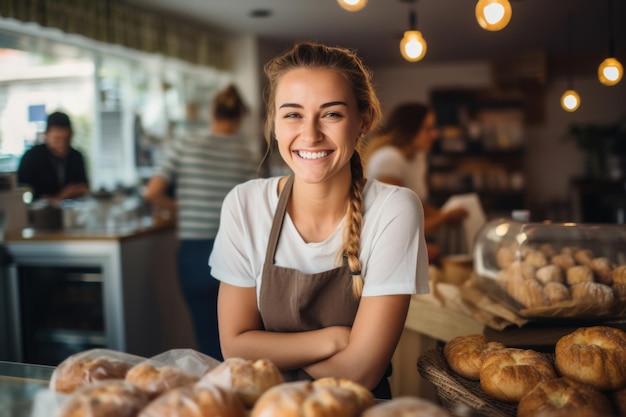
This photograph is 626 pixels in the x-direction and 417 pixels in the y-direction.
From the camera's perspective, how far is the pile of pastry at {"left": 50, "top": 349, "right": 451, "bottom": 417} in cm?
69

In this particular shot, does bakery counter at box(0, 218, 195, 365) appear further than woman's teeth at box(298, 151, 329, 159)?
Yes

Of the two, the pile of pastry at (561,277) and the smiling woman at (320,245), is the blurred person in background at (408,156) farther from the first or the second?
the smiling woman at (320,245)

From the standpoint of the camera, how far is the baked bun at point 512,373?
3.72 feet

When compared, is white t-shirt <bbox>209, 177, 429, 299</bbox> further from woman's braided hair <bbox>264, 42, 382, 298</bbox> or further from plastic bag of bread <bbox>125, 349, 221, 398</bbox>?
plastic bag of bread <bbox>125, 349, 221, 398</bbox>

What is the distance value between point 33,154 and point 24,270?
2.44ft

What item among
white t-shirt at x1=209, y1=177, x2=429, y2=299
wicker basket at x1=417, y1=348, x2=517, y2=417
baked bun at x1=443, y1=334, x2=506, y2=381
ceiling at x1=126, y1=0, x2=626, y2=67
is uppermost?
ceiling at x1=126, y1=0, x2=626, y2=67

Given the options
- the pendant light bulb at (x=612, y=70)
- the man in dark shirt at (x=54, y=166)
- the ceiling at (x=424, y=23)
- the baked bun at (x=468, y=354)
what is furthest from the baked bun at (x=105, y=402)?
the ceiling at (x=424, y=23)

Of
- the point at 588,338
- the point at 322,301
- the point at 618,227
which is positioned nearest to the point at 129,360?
the point at 322,301

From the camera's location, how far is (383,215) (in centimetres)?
136

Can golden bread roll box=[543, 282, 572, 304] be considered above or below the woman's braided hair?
below

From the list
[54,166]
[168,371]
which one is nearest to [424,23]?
[54,166]

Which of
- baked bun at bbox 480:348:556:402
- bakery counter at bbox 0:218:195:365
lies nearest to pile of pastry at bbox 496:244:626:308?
baked bun at bbox 480:348:556:402

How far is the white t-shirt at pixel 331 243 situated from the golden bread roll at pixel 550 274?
73cm

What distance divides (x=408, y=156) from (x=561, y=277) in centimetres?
182
